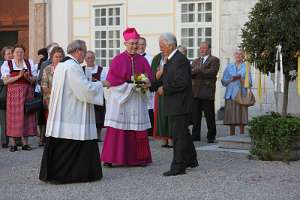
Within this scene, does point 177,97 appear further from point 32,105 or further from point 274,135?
point 32,105

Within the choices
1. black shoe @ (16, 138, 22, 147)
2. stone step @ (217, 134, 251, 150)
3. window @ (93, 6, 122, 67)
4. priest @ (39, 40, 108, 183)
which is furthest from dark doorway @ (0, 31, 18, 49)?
A: priest @ (39, 40, 108, 183)

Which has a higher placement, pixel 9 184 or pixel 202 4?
pixel 202 4

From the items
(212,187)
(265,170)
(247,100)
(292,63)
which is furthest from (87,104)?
(247,100)

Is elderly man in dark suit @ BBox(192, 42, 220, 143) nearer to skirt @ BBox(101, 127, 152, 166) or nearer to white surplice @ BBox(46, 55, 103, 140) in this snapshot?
skirt @ BBox(101, 127, 152, 166)

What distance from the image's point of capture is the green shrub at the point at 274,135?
30.8 feet

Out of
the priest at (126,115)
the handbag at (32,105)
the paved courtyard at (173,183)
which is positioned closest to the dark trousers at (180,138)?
the paved courtyard at (173,183)

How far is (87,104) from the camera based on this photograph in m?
8.21

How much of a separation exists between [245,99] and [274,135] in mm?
2869

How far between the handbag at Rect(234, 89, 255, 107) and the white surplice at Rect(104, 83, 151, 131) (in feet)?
10.6

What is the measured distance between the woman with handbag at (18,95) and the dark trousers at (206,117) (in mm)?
2750

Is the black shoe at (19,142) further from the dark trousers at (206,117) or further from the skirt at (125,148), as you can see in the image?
the dark trousers at (206,117)

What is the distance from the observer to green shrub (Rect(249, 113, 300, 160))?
9.40m

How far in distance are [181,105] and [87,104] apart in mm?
1130

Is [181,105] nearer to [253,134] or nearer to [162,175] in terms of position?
[162,175]
